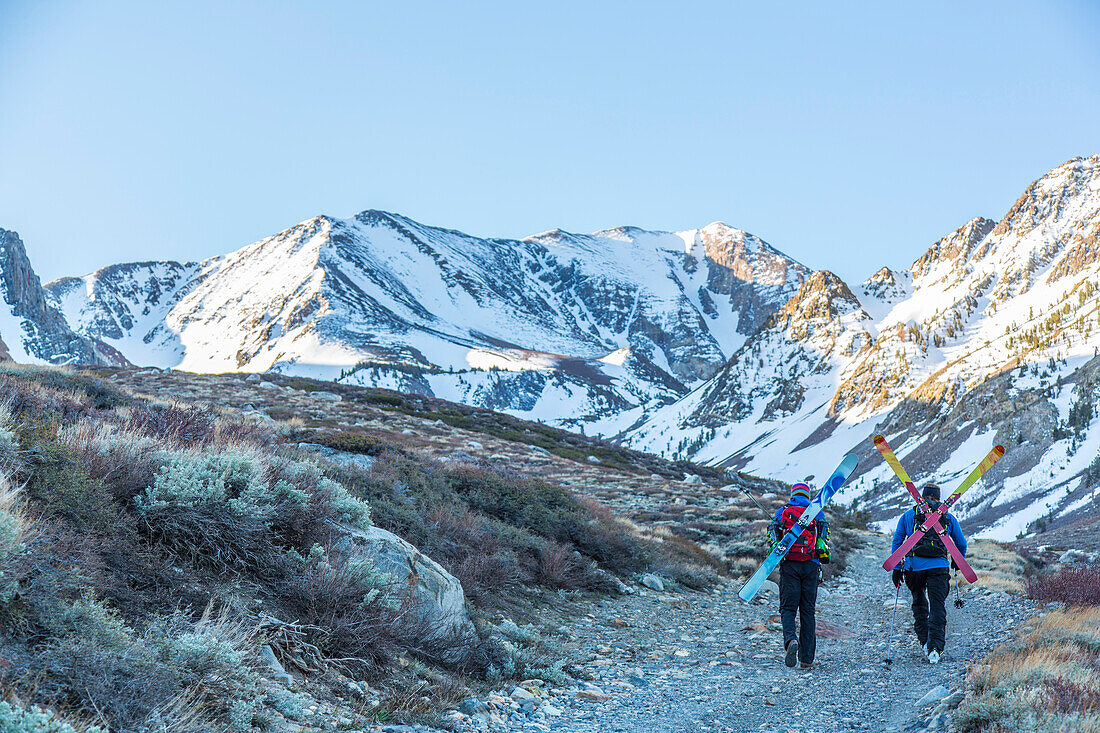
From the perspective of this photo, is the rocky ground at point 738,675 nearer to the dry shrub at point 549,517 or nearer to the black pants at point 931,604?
the black pants at point 931,604

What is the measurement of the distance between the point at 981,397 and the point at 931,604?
108m

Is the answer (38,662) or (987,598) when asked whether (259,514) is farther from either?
(987,598)

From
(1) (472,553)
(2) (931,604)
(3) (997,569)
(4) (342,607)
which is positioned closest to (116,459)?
(4) (342,607)

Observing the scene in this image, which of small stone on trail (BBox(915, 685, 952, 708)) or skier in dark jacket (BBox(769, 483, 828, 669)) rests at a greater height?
skier in dark jacket (BBox(769, 483, 828, 669))

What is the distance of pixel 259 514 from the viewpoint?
6492 mm

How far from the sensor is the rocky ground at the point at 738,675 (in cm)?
646

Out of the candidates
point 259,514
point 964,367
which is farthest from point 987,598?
point 964,367

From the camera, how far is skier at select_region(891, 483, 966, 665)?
8875mm

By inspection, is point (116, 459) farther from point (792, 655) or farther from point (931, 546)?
point (931, 546)

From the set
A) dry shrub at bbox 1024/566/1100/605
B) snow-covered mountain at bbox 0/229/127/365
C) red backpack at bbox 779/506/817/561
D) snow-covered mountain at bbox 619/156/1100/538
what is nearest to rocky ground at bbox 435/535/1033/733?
dry shrub at bbox 1024/566/1100/605

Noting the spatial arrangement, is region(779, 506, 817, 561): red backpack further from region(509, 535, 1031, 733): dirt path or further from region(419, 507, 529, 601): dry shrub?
region(419, 507, 529, 601): dry shrub

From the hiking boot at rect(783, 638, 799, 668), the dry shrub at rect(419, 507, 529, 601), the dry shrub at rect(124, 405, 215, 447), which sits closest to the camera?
the dry shrub at rect(124, 405, 215, 447)

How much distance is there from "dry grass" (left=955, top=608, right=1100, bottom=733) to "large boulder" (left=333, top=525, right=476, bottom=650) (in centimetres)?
487

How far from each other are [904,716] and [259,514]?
21.9ft
